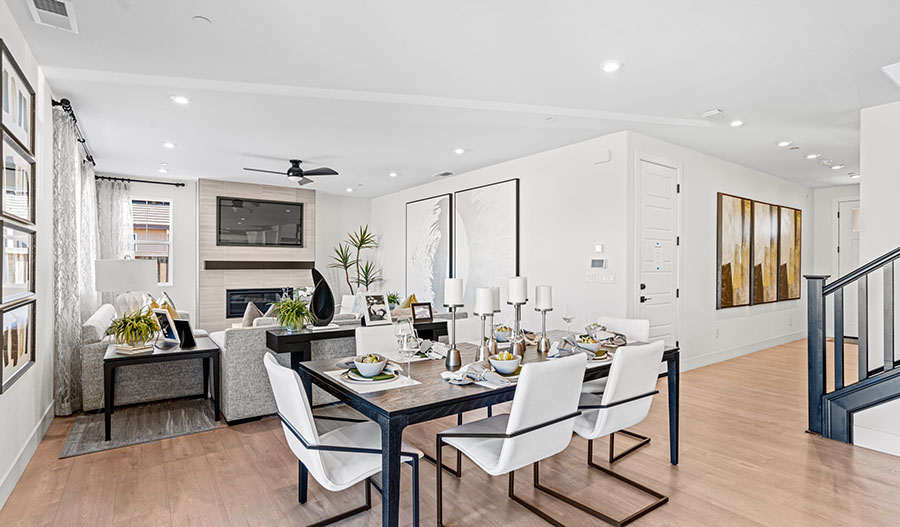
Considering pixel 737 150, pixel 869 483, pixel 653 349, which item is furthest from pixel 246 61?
pixel 737 150

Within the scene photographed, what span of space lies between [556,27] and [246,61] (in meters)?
2.01

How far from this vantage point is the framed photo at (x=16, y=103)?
2346 mm

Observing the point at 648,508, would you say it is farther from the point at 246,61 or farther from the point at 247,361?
the point at 246,61

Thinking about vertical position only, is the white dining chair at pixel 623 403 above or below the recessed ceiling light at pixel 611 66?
below

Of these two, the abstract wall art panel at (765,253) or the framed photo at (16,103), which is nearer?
the framed photo at (16,103)

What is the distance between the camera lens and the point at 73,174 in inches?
162

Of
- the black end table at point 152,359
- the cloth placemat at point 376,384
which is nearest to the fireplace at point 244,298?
the black end table at point 152,359

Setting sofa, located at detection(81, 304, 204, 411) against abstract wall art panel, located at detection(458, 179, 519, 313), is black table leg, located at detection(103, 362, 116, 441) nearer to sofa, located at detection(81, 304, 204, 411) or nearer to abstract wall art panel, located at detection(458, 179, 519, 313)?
sofa, located at detection(81, 304, 204, 411)

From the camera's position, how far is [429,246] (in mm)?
7531

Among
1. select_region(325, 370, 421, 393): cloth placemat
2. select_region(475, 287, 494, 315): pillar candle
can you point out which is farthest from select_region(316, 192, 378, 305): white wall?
select_region(325, 370, 421, 393): cloth placemat

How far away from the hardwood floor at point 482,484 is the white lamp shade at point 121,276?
1.10 meters

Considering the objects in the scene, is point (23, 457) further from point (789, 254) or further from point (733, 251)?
point (789, 254)

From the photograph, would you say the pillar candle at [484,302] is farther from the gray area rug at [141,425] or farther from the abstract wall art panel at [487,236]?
the abstract wall art panel at [487,236]

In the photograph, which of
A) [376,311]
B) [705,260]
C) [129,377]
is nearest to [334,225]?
[129,377]
